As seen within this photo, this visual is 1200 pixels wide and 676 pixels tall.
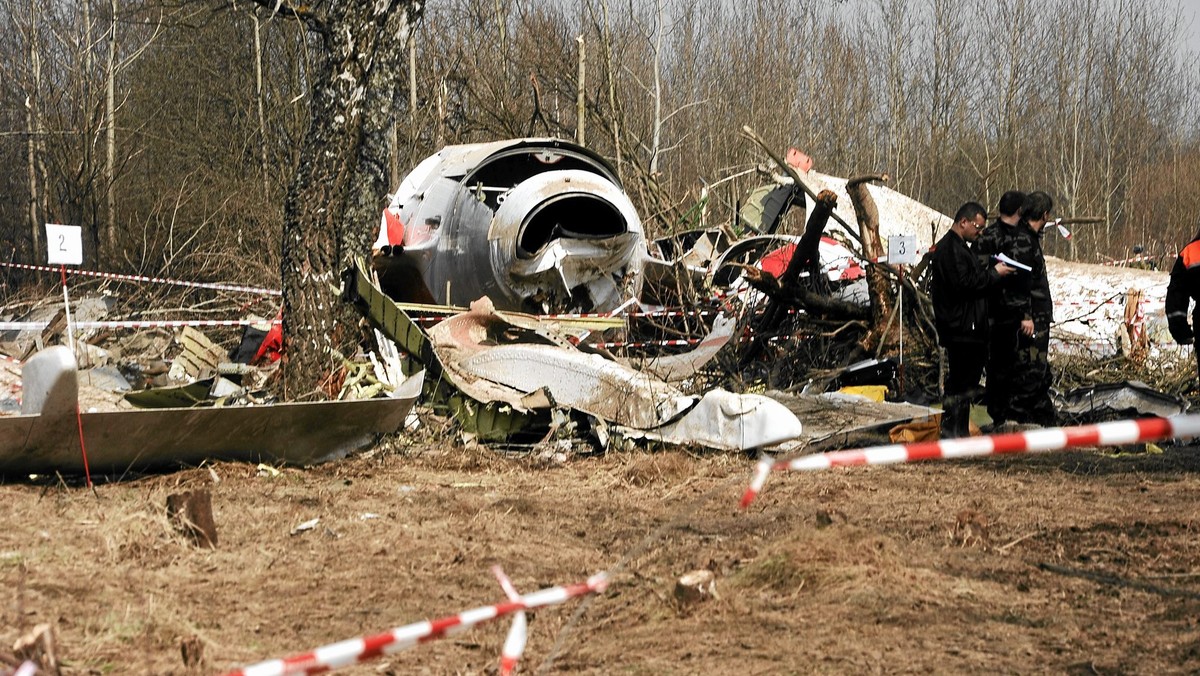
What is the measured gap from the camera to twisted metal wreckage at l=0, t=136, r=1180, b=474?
7070mm

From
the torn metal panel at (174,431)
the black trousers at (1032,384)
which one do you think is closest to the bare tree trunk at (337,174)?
the torn metal panel at (174,431)

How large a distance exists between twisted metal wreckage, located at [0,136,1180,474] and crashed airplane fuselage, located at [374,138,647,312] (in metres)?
0.02

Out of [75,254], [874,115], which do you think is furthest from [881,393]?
[874,115]

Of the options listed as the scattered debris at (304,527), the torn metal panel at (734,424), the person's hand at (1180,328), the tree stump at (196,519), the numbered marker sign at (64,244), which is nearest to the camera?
the tree stump at (196,519)

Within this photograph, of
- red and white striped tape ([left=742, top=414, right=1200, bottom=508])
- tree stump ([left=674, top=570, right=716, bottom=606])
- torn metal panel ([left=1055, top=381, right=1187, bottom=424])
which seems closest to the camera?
red and white striped tape ([left=742, top=414, right=1200, bottom=508])

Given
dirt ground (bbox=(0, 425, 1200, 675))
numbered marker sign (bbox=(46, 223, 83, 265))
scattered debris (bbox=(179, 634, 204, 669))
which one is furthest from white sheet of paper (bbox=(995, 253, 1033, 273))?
numbered marker sign (bbox=(46, 223, 83, 265))

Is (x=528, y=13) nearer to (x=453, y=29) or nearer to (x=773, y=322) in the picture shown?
(x=453, y=29)

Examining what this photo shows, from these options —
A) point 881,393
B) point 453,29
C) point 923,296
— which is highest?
point 453,29

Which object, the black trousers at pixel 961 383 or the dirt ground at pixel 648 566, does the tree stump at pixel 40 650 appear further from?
the black trousers at pixel 961 383

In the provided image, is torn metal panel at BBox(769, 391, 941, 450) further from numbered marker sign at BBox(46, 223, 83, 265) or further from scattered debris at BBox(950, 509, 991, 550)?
numbered marker sign at BBox(46, 223, 83, 265)

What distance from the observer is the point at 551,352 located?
877cm

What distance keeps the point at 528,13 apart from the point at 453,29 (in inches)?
62.3

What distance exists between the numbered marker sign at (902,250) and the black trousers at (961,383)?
114 centimetres

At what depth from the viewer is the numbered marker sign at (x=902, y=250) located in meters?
9.51
